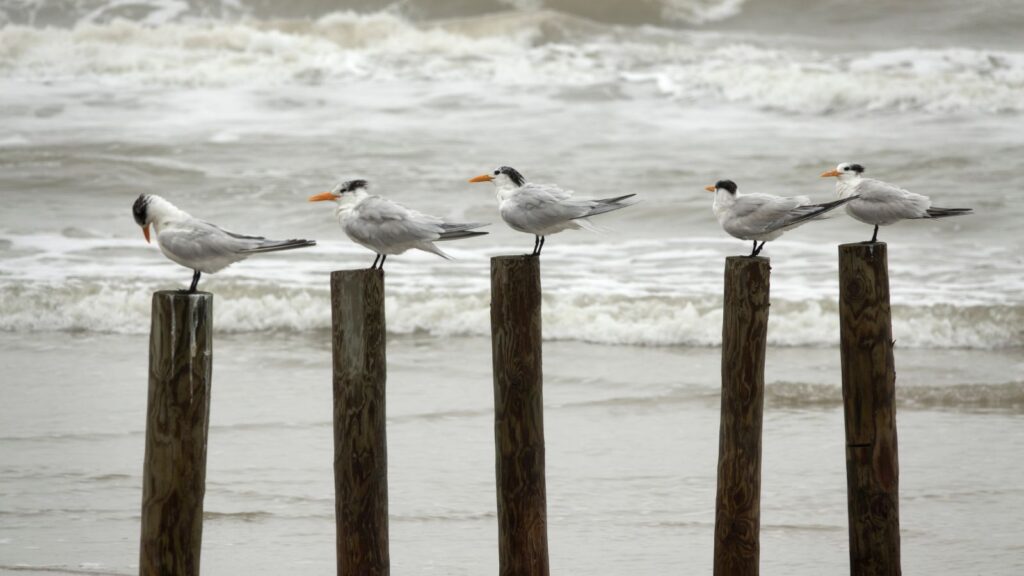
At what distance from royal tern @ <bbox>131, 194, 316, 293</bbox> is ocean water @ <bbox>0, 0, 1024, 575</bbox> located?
1494 millimetres

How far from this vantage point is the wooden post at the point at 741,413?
490cm

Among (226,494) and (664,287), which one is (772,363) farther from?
(226,494)

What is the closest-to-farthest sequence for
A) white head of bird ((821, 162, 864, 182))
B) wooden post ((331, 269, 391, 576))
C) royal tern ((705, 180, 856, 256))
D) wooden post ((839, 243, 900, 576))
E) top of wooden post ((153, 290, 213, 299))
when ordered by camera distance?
top of wooden post ((153, 290, 213, 299)) < wooden post ((331, 269, 391, 576)) < wooden post ((839, 243, 900, 576)) < royal tern ((705, 180, 856, 256)) < white head of bird ((821, 162, 864, 182))

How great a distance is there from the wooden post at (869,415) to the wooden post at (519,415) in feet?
3.65

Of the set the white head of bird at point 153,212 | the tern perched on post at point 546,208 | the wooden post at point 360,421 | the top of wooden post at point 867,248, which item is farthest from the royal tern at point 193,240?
the top of wooden post at point 867,248

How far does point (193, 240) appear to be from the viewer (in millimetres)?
4988

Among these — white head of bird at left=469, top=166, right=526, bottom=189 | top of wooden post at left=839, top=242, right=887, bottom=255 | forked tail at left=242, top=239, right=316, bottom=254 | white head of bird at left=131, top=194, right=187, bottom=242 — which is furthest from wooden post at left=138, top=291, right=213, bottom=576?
top of wooden post at left=839, top=242, right=887, bottom=255

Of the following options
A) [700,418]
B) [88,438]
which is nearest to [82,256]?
[88,438]

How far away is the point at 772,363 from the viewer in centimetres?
1033

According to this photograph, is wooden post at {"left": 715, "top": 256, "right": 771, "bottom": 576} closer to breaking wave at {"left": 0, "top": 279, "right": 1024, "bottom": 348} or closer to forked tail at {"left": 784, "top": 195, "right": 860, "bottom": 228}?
forked tail at {"left": 784, "top": 195, "right": 860, "bottom": 228}

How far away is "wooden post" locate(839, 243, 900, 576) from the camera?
5.11 m

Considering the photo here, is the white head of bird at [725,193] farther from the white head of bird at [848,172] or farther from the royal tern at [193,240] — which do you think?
the royal tern at [193,240]

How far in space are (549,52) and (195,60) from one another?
18.6ft

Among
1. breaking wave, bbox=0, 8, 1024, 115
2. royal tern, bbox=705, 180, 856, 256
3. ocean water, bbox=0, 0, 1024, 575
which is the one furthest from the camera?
breaking wave, bbox=0, 8, 1024, 115
